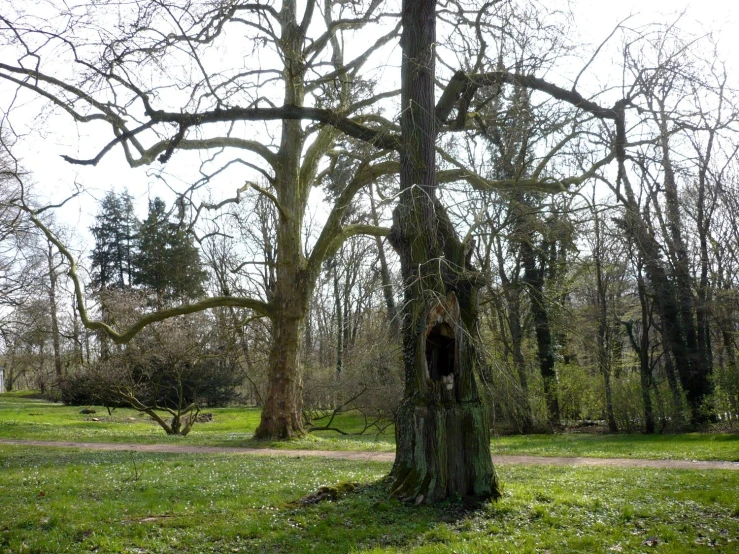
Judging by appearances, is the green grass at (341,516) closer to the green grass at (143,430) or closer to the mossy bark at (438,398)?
the mossy bark at (438,398)

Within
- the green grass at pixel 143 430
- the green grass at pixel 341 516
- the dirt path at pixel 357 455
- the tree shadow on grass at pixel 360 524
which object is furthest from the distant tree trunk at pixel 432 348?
the green grass at pixel 143 430

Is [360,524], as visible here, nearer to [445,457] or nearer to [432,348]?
[445,457]

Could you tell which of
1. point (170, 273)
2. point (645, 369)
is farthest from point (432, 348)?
point (170, 273)

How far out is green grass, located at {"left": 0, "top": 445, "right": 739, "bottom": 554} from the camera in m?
6.78

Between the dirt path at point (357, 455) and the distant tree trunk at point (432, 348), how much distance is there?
6.20 meters

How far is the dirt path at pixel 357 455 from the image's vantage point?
44.8 ft

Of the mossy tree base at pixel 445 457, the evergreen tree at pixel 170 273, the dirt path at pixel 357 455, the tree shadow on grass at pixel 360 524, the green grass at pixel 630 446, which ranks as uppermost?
the evergreen tree at pixel 170 273

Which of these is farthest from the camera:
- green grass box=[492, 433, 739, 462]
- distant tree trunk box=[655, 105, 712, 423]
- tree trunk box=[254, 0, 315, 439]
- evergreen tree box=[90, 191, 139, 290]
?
evergreen tree box=[90, 191, 139, 290]

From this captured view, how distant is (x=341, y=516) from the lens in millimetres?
7965

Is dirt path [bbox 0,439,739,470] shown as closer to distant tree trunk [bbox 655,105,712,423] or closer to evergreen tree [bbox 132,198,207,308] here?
distant tree trunk [bbox 655,105,712,423]

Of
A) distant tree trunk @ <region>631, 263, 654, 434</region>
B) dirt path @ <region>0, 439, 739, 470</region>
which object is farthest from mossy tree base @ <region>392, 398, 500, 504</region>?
distant tree trunk @ <region>631, 263, 654, 434</region>

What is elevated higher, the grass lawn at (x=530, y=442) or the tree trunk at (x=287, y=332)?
the tree trunk at (x=287, y=332)

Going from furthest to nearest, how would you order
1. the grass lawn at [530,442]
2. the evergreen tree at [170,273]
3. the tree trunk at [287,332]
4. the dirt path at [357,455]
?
the evergreen tree at [170,273]
the tree trunk at [287,332]
the grass lawn at [530,442]
the dirt path at [357,455]

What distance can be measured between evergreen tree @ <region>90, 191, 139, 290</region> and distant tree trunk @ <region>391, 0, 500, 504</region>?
4957 cm
